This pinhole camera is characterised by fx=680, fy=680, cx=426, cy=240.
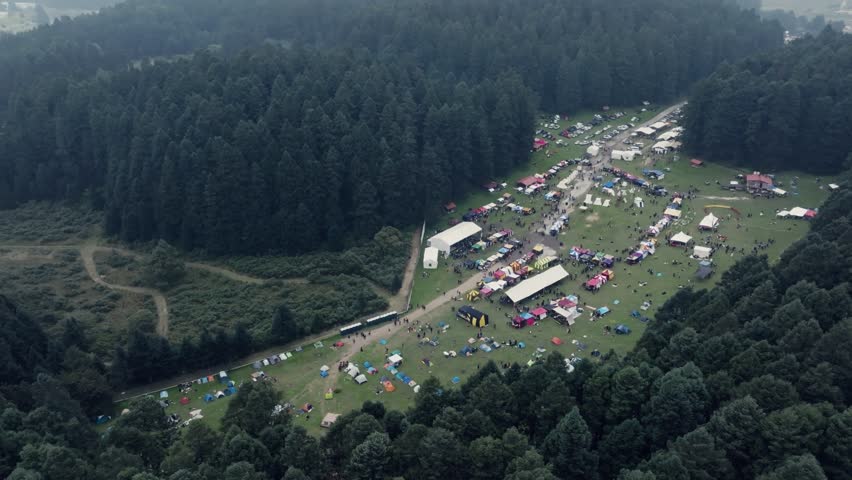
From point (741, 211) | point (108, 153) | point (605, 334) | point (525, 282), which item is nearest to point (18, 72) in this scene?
point (108, 153)

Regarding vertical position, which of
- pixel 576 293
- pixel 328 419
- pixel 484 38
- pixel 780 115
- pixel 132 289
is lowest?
pixel 576 293

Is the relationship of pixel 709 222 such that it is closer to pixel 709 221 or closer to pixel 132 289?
pixel 709 221

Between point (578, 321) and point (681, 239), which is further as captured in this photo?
point (681, 239)

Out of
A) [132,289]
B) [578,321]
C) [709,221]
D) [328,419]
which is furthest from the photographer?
[709,221]

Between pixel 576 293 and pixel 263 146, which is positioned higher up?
pixel 263 146

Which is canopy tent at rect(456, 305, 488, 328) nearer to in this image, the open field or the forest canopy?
the open field

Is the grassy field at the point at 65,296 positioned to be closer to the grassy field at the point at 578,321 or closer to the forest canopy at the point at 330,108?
the forest canopy at the point at 330,108

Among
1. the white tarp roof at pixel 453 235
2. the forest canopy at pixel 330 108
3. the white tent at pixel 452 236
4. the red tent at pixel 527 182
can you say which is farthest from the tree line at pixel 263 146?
the white tent at pixel 452 236

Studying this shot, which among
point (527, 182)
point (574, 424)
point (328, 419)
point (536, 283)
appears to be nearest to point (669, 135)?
point (527, 182)
